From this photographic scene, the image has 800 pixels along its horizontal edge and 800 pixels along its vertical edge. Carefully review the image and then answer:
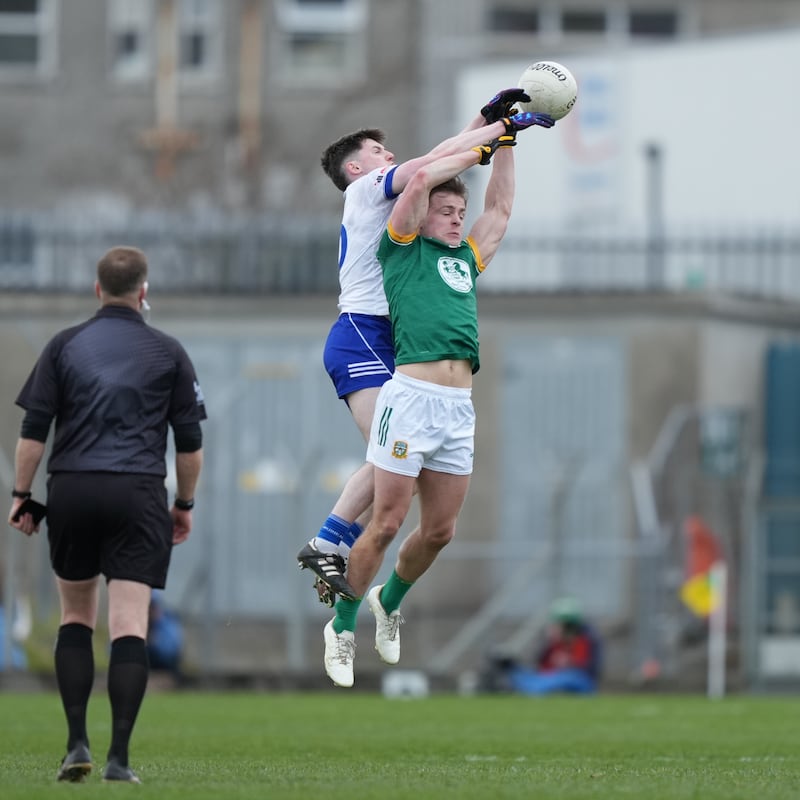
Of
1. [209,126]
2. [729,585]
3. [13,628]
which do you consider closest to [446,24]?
[209,126]

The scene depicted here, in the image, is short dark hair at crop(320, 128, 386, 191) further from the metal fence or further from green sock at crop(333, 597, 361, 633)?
the metal fence

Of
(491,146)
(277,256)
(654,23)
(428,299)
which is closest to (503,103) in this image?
(491,146)

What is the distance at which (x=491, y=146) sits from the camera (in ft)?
32.7

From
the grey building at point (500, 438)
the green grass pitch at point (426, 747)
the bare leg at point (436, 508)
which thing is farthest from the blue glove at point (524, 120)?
the grey building at point (500, 438)

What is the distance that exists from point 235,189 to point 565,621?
1775cm

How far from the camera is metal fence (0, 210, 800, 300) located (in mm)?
25641

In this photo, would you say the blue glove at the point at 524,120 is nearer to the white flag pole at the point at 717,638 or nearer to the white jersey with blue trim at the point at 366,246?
the white jersey with blue trim at the point at 366,246

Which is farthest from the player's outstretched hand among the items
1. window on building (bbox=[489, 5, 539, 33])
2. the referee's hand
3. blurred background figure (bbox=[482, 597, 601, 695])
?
window on building (bbox=[489, 5, 539, 33])

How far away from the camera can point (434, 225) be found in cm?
1005

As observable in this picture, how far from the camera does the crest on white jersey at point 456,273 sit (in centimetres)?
997

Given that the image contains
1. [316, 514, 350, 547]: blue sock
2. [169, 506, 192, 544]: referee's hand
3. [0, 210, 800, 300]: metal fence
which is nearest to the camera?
[169, 506, 192, 544]: referee's hand

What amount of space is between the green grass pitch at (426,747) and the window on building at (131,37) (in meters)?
19.9

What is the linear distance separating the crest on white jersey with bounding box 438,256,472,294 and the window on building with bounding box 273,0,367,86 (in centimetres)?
2762

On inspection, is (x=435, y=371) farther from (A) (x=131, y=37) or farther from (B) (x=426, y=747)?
(A) (x=131, y=37)
